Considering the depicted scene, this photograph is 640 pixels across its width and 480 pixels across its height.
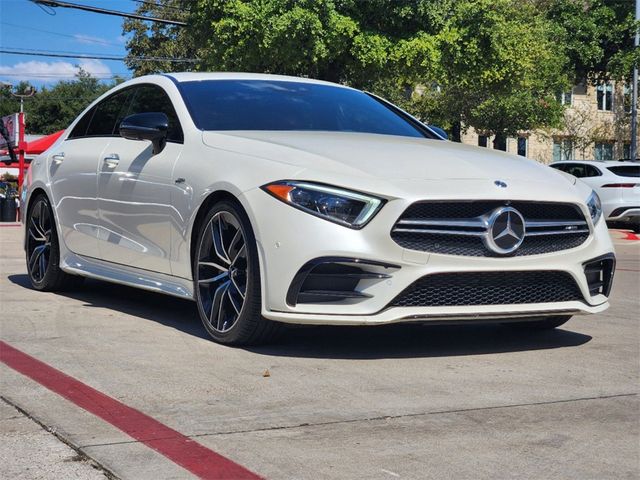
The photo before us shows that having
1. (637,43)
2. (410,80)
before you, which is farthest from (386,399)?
(637,43)

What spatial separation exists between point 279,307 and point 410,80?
23964 millimetres

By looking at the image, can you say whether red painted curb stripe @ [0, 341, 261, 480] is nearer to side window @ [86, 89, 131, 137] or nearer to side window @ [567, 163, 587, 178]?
side window @ [86, 89, 131, 137]

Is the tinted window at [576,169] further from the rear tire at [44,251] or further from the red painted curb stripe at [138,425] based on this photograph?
the red painted curb stripe at [138,425]

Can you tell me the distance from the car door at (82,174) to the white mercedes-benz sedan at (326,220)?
11.0 inches

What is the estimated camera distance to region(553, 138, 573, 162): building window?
5065 centimetres

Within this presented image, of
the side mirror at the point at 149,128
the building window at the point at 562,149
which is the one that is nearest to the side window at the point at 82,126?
the side mirror at the point at 149,128

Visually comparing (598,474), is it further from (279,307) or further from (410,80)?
(410,80)

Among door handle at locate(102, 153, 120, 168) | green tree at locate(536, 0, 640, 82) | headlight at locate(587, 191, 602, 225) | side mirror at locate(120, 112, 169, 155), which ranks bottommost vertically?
headlight at locate(587, 191, 602, 225)

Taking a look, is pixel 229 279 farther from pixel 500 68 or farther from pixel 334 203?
pixel 500 68

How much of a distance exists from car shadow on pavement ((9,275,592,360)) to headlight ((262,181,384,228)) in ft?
2.61

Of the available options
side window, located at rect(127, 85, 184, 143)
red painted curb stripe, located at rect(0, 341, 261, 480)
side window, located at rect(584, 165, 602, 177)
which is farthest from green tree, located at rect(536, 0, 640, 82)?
red painted curb stripe, located at rect(0, 341, 261, 480)

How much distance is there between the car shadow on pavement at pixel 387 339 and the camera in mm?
5379

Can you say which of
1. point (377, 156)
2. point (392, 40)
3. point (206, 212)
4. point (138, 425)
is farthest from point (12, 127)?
point (138, 425)

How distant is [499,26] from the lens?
27.7 meters
